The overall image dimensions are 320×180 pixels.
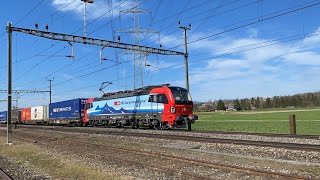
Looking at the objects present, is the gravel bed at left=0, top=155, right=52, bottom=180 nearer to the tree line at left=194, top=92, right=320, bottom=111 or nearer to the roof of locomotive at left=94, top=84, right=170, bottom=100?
the roof of locomotive at left=94, top=84, right=170, bottom=100

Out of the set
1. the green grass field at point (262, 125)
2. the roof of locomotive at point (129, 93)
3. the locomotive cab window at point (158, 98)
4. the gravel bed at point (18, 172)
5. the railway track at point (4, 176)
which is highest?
the roof of locomotive at point (129, 93)

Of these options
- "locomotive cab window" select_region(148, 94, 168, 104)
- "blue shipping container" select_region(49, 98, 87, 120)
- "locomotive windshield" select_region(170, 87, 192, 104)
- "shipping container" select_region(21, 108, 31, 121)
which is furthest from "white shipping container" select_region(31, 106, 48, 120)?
"locomotive windshield" select_region(170, 87, 192, 104)

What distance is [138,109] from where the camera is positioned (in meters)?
33.2

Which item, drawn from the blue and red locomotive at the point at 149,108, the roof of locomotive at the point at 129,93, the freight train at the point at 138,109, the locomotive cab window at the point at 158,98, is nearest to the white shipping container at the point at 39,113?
the freight train at the point at 138,109

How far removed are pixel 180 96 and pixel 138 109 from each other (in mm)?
5212

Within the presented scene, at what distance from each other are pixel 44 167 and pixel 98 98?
3000 centimetres

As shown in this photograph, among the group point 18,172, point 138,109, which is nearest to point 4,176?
point 18,172

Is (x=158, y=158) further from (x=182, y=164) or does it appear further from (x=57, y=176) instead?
(x=57, y=176)

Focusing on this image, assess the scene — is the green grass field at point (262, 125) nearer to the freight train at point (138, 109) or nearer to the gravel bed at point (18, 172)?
the freight train at point (138, 109)


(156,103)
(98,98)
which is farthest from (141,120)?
(98,98)

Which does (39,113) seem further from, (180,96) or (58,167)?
(58,167)

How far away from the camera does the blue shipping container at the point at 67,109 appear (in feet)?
160

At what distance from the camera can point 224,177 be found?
30.8 feet

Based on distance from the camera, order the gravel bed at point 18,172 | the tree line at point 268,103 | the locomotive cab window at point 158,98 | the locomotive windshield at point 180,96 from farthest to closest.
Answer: the tree line at point 268,103 → the locomotive cab window at point 158,98 → the locomotive windshield at point 180,96 → the gravel bed at point 18,172
